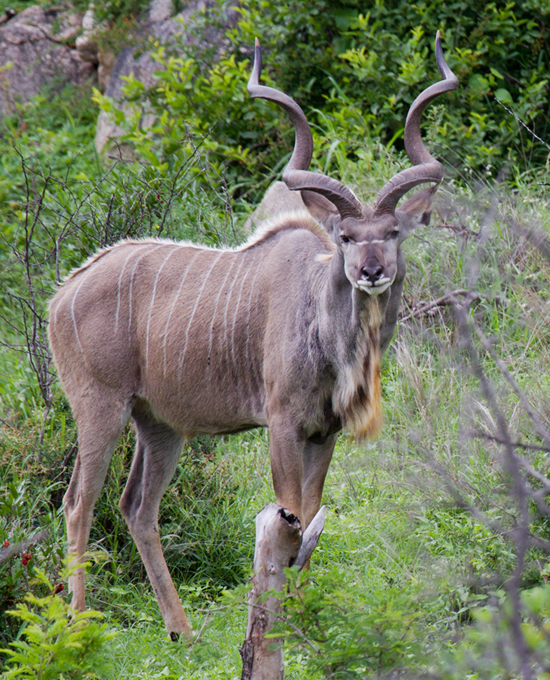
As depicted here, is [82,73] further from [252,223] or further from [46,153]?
[252,223]

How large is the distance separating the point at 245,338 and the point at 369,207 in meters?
0.79

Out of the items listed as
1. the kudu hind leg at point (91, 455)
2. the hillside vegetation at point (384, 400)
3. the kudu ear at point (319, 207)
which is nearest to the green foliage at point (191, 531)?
the hillside vegetation at point (384, 400)

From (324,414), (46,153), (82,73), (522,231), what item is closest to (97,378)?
(324,414)

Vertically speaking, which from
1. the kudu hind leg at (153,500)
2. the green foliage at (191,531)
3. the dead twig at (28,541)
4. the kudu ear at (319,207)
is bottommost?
the green foliage at (191,531)

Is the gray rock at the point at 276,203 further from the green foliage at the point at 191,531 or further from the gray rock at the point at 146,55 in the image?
the gray rock at the point at 146,55

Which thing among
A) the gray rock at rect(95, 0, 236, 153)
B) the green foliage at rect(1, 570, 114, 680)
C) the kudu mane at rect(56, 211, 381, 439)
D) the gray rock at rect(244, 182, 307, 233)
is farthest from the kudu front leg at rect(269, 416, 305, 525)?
the gray rock at rect(95, 0, 236, 153)

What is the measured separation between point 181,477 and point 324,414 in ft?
3.83

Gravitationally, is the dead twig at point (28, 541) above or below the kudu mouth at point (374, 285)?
below

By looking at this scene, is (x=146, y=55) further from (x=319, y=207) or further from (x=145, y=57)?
(x=319, y=207)

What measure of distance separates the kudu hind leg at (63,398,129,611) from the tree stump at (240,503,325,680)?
54.7 inches

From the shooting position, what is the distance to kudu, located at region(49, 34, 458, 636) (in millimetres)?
3160

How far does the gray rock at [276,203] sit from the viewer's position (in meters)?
5.62

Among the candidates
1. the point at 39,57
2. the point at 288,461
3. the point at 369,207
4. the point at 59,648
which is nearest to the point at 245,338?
the point at 288,461

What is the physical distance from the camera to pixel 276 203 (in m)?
5.70
